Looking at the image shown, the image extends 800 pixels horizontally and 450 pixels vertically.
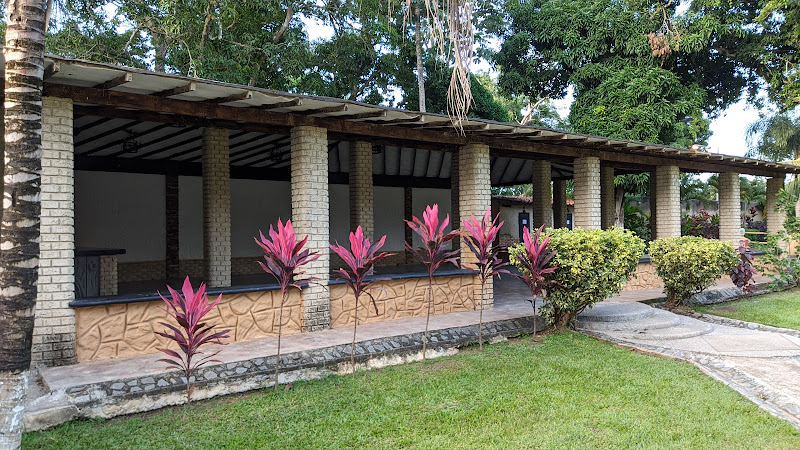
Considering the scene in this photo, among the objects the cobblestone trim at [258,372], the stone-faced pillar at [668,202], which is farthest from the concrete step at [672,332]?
the stone-faced pillar at [668,202]

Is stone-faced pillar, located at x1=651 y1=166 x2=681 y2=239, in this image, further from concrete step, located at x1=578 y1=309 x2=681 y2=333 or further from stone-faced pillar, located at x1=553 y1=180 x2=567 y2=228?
concrete step, located at x1=578 y1=309 x2=681 y2=333

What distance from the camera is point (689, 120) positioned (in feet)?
68.1

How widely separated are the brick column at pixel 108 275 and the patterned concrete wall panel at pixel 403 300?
12.8 feet

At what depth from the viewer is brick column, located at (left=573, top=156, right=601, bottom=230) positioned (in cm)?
1145

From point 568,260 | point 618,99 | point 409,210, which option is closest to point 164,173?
point 409,210

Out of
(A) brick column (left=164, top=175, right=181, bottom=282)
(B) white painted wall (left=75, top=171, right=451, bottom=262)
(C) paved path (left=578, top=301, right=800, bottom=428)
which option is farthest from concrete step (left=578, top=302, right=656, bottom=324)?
(A) brick column (left=164, top=175, right=181, bottom=282)

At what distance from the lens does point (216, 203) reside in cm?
1012

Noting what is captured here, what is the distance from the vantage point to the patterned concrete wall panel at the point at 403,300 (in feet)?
26.1

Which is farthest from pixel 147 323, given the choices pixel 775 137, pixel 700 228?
pixel 775 137

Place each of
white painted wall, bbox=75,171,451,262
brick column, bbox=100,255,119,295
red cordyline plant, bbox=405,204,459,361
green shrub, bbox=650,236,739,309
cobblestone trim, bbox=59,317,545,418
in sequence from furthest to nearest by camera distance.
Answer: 1. white painted wall, bbox=75,171,451,262
2. green shrub, bbox=650,236,739,309
3. brick column, bbox=100,255,119,295
4. red cordyline plant, bbox=405,204,459,361
5. cobblestone trim, bbox=59,317,545,418

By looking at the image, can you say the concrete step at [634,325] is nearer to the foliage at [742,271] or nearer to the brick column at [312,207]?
the foliage at [742,271]

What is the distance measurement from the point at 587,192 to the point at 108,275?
30.0 ft

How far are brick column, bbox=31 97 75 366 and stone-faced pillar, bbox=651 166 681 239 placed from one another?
12.2m

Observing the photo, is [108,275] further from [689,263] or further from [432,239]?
[689,263]
